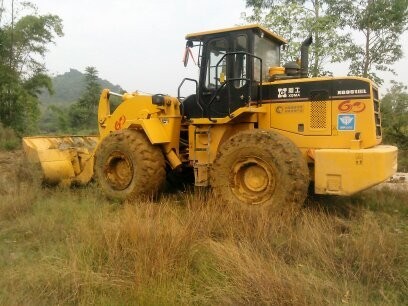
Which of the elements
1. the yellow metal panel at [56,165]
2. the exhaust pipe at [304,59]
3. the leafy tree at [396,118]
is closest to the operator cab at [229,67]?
the exhaust pipe at [304,59]

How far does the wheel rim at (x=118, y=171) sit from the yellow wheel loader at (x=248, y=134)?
0.7 inches

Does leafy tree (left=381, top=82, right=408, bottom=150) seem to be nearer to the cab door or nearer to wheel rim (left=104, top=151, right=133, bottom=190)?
the cab door

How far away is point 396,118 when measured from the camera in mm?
13734

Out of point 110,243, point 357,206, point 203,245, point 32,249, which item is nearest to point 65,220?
point 32,249

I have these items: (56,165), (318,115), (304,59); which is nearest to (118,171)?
(56,165)

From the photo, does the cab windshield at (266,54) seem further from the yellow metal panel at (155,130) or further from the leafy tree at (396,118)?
the leafy tree at (396,118)

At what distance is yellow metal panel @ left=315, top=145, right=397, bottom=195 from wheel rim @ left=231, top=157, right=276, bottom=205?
2.04ft

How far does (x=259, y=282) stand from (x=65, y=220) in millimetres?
3229

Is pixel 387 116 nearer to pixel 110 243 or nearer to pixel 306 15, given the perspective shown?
pixel 306 15

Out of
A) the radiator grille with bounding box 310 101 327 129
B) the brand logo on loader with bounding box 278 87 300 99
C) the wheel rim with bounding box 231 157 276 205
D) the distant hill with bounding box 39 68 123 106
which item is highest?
the distant hill with bounding box 39 68 123 106

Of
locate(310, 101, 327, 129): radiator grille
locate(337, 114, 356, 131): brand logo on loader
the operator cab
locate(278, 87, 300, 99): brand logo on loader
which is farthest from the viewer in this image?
the operator cab

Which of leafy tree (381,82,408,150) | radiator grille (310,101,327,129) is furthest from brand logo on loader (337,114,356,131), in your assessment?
leafy tree (381,82,408,150)

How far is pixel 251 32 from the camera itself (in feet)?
22.0

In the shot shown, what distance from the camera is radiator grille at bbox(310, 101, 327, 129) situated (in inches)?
247
